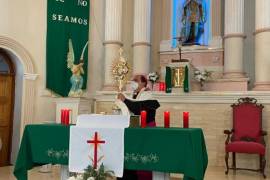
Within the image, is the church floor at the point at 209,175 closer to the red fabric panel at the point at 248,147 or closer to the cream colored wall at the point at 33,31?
the red fabric panel at the point at 248,147

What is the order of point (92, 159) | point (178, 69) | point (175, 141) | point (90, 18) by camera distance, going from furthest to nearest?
point (90, 18), point (178, 69), point (92, 159), point (175, 141)

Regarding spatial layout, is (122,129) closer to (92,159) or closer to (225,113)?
(92,159)

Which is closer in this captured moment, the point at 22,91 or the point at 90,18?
the point at 22,91

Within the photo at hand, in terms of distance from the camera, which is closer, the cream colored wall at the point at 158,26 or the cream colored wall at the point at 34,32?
the cream colored wall at the point at 34,32

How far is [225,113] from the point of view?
8.16m

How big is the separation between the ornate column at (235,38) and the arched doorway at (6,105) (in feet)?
18.0

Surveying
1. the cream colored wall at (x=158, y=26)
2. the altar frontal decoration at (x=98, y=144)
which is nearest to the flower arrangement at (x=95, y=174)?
the altar frontal decoration at (x=98, y=144)

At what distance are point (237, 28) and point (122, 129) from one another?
635 cm

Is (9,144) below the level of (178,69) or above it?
below

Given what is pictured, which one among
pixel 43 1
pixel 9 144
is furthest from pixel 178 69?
pixel 9 144

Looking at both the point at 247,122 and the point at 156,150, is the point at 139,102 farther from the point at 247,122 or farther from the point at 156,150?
the point at 247,122

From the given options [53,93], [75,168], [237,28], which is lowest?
[75,168]

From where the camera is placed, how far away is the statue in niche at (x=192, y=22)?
1058 cm

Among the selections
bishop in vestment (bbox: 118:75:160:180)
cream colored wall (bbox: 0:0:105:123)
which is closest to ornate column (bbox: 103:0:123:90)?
cream colored wall (bbox: 0:0:105:123)
